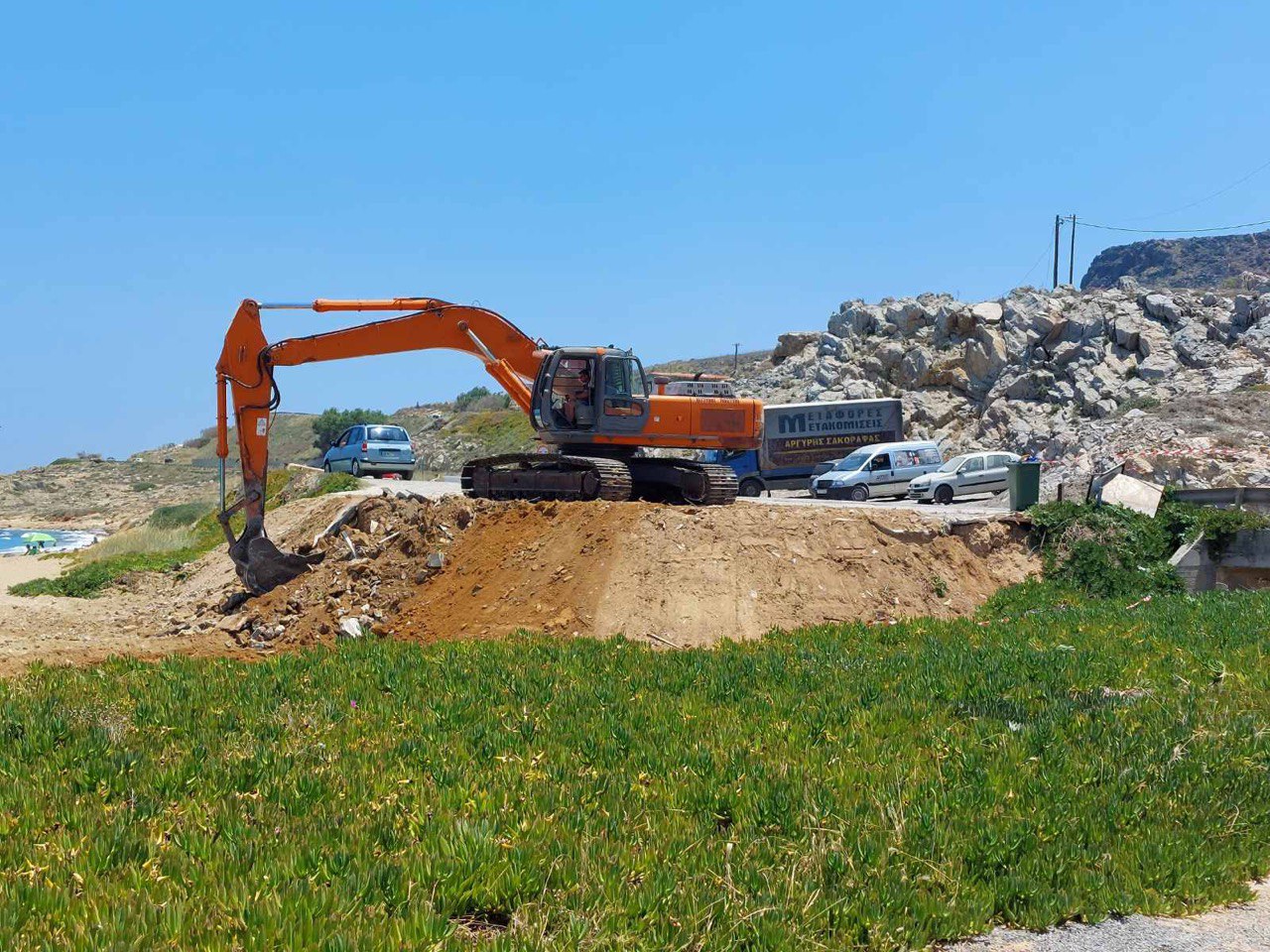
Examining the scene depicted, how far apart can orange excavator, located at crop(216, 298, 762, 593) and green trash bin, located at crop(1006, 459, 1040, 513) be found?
5607mm

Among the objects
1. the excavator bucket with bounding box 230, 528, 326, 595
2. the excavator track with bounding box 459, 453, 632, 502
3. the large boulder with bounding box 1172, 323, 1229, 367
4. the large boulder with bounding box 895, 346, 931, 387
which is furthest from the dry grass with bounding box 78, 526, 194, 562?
the large boulder with bounding box 1172, 323, 1229, 367

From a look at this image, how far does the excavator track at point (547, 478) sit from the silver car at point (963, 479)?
15.8 m

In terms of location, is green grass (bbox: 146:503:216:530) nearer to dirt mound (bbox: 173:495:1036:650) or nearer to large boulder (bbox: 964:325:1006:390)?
dirt mound (bbox: 173:495:1036:650)

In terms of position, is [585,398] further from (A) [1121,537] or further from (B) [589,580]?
(A) [1121,537]

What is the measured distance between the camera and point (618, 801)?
6.87 m

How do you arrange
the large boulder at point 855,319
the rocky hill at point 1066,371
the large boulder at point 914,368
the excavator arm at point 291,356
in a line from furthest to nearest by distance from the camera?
the large boulder at point 855,319 < the large boulder at point 914,368 < the rocky hill at point 1066,371 < the excavator arm at point 291,356

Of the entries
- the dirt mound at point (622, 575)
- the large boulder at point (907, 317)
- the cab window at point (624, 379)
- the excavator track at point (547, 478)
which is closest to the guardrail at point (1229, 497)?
the dirt mound at point (622, 575)

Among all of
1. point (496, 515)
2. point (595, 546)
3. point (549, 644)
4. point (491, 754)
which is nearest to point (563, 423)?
point (496, 515)

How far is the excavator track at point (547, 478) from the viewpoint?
18453 millimetres

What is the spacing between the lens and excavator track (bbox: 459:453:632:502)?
60.5 feet

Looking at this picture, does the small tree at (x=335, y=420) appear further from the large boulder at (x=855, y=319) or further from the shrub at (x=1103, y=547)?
the shrub at (x=1103, y=547)

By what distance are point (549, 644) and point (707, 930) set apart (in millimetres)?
7572

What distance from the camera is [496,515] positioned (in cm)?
1834

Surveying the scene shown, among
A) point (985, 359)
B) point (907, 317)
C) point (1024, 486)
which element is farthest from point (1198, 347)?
point (1024, 486)
